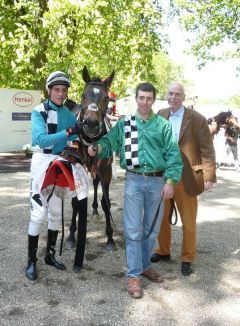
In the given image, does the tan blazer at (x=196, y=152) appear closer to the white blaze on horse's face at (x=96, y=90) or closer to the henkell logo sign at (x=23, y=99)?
the white blaze on horse's face at (x=96, y=90)

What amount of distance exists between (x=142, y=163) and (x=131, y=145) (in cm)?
20

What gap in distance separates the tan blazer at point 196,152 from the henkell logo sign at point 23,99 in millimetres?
12058

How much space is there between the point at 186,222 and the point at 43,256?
6.02 feet

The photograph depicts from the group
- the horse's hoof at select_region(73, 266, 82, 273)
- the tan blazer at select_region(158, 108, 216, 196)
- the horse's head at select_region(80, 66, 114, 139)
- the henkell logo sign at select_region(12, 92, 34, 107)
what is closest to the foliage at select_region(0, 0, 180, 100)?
the henkell logo sign at select_region(12, 92, 34, 107)

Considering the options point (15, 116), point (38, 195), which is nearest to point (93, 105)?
point (38, 195)

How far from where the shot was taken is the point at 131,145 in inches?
142

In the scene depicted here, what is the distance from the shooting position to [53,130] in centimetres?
397

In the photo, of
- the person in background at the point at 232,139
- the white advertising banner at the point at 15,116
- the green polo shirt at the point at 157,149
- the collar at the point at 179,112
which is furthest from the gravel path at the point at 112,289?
the white advertising banner at the point at 15,116

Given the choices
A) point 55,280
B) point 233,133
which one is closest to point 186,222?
point 55,280

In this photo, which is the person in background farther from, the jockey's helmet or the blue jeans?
the jockey's helmet

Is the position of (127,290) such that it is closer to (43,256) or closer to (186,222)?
(186,222)

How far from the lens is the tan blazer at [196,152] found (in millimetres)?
4062

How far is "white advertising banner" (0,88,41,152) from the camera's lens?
48.3 ft

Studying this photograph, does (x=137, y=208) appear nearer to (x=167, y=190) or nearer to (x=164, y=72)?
(x=167, y=190)
